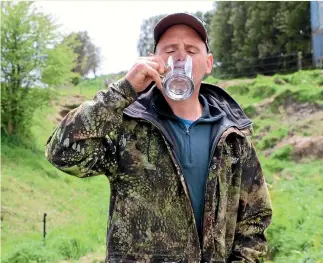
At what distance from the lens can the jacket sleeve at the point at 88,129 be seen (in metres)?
1.74

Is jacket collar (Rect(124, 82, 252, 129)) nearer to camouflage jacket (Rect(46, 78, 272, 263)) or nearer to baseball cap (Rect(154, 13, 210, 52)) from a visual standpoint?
camouflage jacket (Rect(46, 78, 272, 263))

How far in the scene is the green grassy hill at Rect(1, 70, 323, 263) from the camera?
19.6ft

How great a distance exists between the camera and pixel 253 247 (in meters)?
2.06

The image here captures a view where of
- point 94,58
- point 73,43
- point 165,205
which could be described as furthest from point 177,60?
point 94,58

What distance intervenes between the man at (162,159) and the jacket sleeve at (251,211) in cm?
2

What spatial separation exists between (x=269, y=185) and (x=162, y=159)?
7.70 metres

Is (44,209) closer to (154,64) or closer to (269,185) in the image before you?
(269,185)

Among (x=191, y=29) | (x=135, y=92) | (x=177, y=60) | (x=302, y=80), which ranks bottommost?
(x=135, y=92)

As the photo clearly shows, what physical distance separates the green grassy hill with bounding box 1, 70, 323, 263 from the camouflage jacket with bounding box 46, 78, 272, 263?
108 inches

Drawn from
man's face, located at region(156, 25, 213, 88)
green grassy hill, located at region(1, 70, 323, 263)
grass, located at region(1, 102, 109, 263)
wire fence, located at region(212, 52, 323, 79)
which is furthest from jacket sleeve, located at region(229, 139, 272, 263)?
wire fence, located at region(212, 52, 323, 79)

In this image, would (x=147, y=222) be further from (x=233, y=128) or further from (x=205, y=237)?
(x=233, y=128)

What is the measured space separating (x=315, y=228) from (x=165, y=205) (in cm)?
420

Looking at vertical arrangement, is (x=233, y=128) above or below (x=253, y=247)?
above

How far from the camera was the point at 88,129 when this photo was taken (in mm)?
1737
